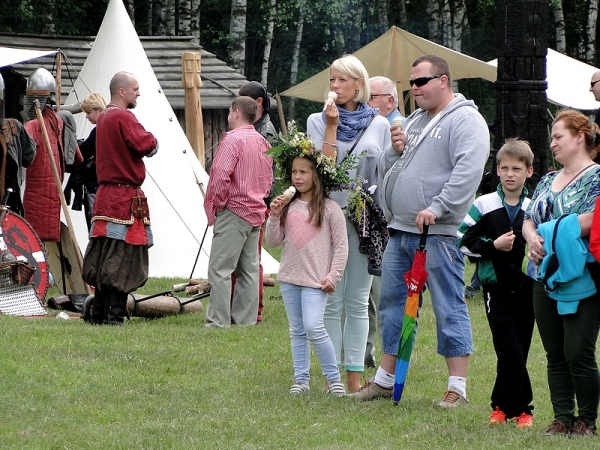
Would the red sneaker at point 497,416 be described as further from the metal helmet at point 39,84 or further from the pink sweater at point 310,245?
the metal helmet at point 39,84

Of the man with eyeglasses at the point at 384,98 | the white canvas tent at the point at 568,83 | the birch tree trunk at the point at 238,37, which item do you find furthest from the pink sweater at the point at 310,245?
the birch tree trunk at the point at 238,37

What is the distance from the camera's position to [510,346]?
17.8 ft

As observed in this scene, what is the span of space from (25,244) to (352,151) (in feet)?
13.1

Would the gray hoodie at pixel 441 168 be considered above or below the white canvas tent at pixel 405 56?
below

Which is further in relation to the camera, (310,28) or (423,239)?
(310,28)

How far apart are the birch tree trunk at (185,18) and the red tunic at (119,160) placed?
1663 cm

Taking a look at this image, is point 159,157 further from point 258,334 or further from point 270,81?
point 270,81

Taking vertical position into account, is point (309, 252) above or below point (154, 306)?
above

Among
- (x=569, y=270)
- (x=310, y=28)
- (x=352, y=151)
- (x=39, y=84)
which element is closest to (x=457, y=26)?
(x=310, y=28)

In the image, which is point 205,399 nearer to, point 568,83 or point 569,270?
point 569,270

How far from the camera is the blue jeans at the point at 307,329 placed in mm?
6035

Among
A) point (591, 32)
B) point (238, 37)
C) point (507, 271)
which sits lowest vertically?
point (507, 271)

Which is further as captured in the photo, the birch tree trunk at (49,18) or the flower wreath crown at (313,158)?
the birch tree trunk at (49,18)

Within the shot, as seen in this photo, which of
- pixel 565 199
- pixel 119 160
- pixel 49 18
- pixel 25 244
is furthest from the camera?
pixel 49 18
